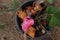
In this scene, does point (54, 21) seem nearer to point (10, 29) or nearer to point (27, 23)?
point (27, 23)

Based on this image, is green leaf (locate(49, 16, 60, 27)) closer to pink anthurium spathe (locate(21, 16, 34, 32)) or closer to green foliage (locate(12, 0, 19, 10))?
pink anthurium spathe (locate(21, 16, 34, 32))

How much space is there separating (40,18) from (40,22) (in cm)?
4

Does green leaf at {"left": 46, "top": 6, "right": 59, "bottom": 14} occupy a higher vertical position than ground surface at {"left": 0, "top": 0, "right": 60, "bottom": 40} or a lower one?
higher

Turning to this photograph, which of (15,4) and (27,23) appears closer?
(27,23)

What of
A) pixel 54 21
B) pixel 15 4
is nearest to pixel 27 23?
pixel 54 21

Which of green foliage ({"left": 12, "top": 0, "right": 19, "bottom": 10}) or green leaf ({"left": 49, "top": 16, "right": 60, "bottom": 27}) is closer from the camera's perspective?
green leaf ({"left": 49, "top": 16, "right": 60, "bottom": 27})

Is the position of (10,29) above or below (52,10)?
below

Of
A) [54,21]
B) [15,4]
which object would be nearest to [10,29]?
[15,4]

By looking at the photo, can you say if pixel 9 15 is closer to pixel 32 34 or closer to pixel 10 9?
pixel 10 9

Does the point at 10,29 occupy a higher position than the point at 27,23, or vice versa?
the point at 27,23

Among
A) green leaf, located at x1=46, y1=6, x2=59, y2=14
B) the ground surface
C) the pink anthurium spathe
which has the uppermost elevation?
green leaf, located at x1=46, y1=6, x2=59, y2=14

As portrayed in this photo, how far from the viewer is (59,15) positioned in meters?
1.30

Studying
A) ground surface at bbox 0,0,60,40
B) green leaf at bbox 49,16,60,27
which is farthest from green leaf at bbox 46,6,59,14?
ground surface at bbox 0,0,60,40

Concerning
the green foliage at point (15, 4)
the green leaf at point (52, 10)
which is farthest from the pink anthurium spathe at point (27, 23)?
Result: the green foliage at point (15, 4)
